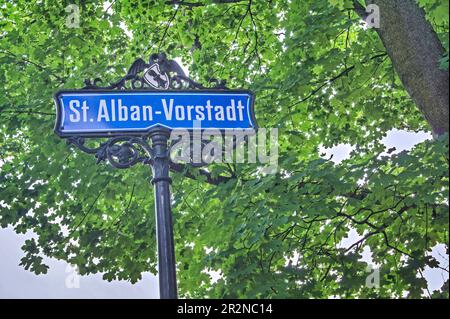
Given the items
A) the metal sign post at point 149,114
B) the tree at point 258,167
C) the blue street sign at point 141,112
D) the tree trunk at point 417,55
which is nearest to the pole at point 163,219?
the metal sign post at point 149,114

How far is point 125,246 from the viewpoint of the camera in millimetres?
7961

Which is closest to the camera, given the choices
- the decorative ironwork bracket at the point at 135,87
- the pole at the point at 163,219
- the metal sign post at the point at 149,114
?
the pole at the point at 163,219

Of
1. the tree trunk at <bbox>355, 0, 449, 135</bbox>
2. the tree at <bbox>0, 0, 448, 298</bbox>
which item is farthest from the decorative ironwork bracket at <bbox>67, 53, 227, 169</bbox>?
the tree trunk at <bbox>355, 0, 449, 135</bbox>

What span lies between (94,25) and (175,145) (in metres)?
5.52

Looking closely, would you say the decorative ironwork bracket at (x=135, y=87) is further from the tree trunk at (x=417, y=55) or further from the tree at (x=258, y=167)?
the tree trunk at (x=417, y=55)

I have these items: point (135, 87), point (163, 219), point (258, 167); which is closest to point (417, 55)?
point (258, 167)

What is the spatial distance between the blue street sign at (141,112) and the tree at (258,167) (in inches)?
67.9

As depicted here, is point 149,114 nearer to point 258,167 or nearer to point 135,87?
point 135,87

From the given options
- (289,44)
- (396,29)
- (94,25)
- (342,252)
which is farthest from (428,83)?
(94,25)

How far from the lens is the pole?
292 cm

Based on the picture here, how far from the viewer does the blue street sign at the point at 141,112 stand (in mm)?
3369

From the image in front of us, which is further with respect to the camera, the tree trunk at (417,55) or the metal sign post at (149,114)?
the tree trunk at (417,55)

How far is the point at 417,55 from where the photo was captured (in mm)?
5238
